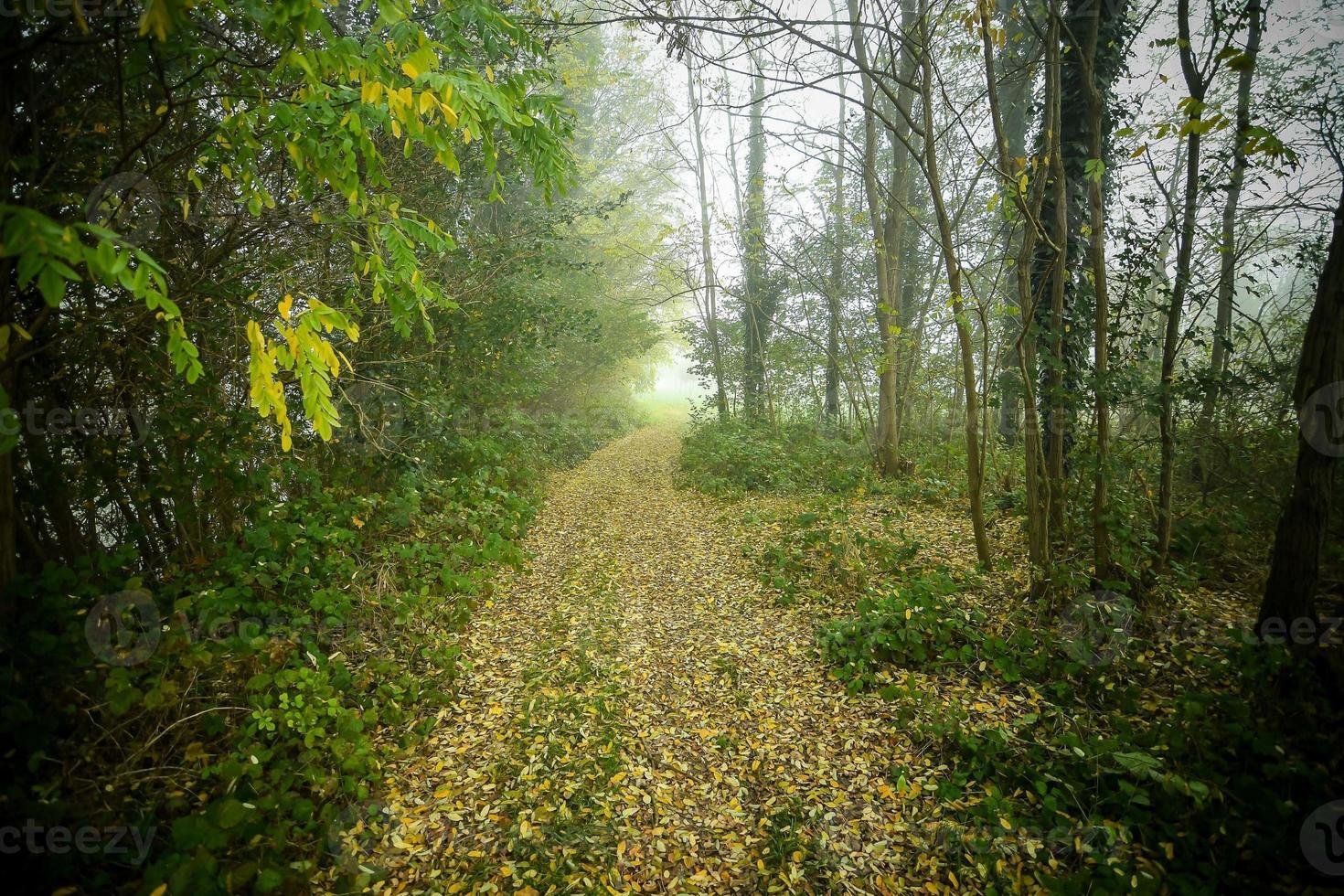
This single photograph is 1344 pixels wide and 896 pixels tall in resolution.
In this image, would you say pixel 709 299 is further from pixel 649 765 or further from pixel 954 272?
pixel 649 765

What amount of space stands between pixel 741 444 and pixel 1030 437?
6.92 metres

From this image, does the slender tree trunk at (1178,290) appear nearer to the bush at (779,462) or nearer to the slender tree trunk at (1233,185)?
the slender tree trunk at (1233,185)

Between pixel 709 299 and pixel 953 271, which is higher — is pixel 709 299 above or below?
above

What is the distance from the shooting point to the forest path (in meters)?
2.85

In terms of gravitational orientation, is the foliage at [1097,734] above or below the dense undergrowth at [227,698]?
below

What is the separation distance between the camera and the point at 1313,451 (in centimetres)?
308

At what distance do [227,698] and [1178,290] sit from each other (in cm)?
724

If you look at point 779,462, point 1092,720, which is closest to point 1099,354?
point 1092,720

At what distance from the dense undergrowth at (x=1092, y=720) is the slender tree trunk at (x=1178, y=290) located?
1.81ft

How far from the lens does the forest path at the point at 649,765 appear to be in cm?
285

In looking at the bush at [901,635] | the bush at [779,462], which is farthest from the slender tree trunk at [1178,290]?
the bush at [779,462]

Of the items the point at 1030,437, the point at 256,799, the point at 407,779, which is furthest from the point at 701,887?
the point at 1030,437

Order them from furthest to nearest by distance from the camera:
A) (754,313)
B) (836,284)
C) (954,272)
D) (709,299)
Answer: (709,299), (754,313), (836,284), (954,272)

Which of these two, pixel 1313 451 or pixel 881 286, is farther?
pixel 881 286
